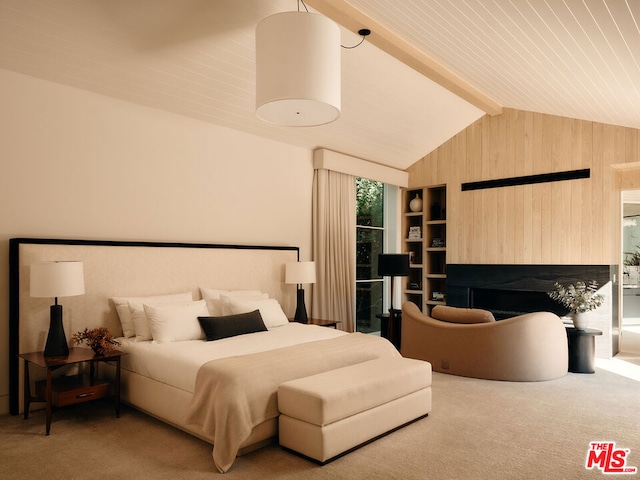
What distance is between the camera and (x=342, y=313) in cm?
639

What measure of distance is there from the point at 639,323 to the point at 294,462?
8.53m

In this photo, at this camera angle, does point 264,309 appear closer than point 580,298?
Yes

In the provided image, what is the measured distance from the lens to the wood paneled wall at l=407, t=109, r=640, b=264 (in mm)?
5836

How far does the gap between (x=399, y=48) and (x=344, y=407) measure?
3310mm

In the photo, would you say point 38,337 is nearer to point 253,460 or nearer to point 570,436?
point 253,460

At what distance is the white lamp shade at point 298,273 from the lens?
17.8 ft

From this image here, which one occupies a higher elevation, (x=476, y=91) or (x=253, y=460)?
(x=476, y=91)

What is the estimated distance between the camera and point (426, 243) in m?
7.54

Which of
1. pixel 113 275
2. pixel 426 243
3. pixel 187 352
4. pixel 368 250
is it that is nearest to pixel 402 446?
pixel 187 352

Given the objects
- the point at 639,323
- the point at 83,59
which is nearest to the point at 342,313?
the point at 83,59

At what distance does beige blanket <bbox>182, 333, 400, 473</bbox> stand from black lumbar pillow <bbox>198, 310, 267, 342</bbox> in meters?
0.71

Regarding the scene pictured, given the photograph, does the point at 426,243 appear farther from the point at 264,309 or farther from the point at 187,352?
the point at 187,352

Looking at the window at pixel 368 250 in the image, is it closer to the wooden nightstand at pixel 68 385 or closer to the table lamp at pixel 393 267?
the table lamp at pixel 393 267

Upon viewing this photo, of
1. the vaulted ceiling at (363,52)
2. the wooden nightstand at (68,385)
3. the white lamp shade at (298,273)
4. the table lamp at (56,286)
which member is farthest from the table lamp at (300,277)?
the table lamp at (56,286)
